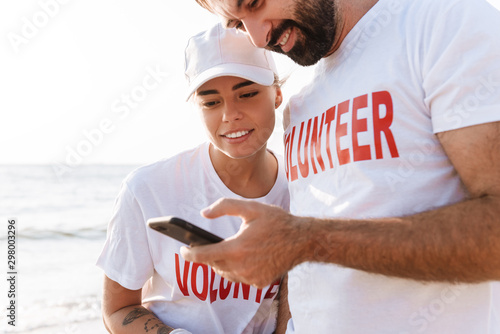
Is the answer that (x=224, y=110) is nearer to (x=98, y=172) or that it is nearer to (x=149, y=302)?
(x=149, y=302)

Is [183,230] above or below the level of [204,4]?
below

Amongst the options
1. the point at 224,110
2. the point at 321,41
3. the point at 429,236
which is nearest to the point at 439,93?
the point at 429,236

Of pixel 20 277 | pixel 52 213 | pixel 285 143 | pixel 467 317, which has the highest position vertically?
pixel 285 143

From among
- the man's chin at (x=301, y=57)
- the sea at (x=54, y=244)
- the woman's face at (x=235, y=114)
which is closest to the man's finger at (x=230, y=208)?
the man's chin at (x=301, y=57)

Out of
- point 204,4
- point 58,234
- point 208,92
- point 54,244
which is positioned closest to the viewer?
point 204,4

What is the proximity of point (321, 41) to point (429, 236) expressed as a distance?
1.01 metres

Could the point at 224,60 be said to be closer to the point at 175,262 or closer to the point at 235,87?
the point at 235,87

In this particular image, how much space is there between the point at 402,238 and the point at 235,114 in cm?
138

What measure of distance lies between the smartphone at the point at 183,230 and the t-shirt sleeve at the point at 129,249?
1.05 meters

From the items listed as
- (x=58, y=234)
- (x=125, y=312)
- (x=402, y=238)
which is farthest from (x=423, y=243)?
(x=58, y=234)

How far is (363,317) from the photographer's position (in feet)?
5.96

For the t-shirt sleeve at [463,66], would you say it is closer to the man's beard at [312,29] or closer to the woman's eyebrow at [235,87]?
the man's beard at [312,29]

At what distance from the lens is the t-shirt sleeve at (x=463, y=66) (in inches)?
59.7

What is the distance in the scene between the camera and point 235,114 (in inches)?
107
